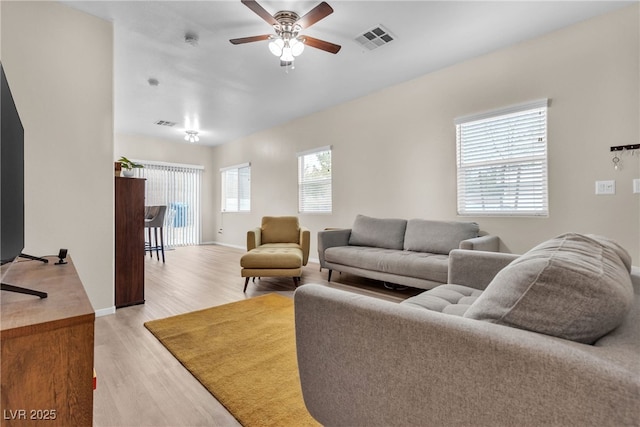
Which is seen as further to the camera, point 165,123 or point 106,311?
point 165,123

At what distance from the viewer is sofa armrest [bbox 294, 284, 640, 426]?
0.52 m

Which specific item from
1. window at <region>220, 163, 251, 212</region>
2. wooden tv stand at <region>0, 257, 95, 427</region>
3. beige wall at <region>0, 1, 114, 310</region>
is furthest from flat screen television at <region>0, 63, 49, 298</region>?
window at <region>220, 163, 251, 212</region>

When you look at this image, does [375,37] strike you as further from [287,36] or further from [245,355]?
[245,355]

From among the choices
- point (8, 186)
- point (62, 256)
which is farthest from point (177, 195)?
point (8, 186)

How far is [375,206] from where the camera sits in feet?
14.1

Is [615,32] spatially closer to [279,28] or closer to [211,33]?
[279,28]

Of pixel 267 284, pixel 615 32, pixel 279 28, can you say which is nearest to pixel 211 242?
pixel 267 284

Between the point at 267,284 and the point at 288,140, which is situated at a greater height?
the point at 288,140

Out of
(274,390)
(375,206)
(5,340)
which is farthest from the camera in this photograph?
(375,206)

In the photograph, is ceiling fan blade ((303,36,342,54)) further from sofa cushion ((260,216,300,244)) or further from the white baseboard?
the white baseboard

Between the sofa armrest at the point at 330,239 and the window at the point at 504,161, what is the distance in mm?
1474

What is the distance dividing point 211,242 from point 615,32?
8111mm

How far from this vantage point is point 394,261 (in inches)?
121

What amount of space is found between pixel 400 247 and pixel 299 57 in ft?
8.28
